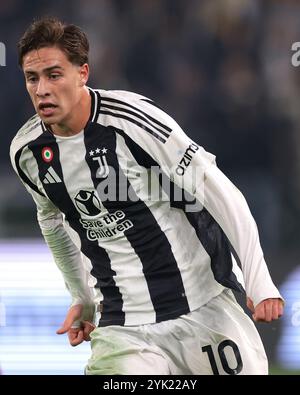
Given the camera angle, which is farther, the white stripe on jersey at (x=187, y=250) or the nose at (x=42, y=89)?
the white stripe on jersey at (x=187, y=250)

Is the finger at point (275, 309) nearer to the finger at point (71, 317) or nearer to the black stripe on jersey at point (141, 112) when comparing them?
the black stripe on jersey at point (141, 112)

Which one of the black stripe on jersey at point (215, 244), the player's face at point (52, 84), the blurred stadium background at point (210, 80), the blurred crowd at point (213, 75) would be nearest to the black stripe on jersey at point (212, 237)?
the black stripe on jersey at point (215, 244)

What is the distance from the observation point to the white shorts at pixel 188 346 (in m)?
4.60

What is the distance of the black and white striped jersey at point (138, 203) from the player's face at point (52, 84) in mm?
143

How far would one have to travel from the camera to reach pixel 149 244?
4.70 metres

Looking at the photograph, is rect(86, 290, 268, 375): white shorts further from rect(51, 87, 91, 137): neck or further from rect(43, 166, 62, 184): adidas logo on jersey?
rect(51, 87, 91, 137): neck

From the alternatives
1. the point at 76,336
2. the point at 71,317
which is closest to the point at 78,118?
the point at 71,317

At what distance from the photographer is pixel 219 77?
10.0 metres

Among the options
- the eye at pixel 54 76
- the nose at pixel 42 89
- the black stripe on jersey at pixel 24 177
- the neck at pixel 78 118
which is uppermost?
the eye at pixel 54 76

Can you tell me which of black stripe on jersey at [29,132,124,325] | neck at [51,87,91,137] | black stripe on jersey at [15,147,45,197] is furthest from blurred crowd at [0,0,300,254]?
neck at [51,87,91,137]

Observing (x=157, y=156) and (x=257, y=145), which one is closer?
(x=157, y=156)

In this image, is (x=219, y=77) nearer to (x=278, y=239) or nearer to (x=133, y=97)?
(x=278, y=239)

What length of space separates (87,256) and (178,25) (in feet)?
19.1

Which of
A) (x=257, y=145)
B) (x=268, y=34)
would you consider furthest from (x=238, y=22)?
(x=257, y=145)
